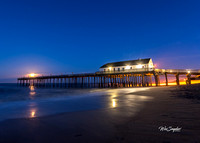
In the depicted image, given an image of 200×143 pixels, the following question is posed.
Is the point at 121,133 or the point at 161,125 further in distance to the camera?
the point at 161,125

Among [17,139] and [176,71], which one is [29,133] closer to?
[17,139]

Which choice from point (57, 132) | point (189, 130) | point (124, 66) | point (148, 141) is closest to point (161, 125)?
point (189, 130)

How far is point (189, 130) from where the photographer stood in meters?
3.32

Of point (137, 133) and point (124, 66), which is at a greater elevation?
point (124, 66)

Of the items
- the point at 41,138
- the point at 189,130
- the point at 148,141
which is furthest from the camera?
the point at 41,138

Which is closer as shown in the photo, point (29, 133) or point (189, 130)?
point (189, 130)

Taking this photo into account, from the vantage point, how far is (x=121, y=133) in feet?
11.6

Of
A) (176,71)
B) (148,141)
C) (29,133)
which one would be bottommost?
(29,133)

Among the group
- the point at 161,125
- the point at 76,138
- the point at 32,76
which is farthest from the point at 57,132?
the point at 32,76

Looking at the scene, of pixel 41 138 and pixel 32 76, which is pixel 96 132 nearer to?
pixel 41 138

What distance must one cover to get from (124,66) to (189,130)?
3853 centimetres

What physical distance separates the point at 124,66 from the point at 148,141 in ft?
128

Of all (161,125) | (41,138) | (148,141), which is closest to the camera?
(148,141)

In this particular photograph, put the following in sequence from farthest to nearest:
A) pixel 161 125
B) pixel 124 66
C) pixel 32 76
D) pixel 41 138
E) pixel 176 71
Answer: pixel 32 76, pixel 124 66, pixel 176 71, pixel 161 125, pixel 41 138
